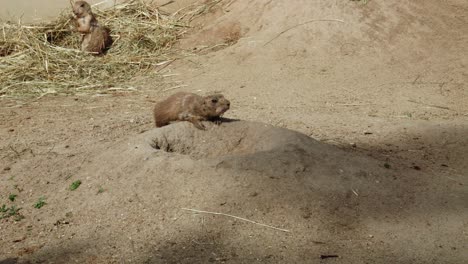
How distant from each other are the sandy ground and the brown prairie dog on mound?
0.28 meters

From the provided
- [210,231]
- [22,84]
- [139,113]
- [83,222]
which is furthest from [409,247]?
[22,84]

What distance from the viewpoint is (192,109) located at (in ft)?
18.8

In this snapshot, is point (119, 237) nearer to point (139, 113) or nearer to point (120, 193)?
point (120, 193)

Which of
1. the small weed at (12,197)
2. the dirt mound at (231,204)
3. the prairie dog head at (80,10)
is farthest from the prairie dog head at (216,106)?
the prairie dog head at (80,10)

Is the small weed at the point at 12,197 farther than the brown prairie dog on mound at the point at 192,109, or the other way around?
the brown prairie dog on mound at the point at 192,109

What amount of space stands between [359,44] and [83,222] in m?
5.54

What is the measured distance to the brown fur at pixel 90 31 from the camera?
9.85m

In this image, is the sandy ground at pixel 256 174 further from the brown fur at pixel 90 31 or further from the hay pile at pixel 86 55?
the brown fur at pixel 90 31

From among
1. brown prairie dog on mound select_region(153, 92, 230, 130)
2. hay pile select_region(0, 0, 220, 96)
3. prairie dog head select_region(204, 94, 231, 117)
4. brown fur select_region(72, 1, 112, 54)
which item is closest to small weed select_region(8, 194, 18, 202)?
brown prairie dog on mound select_region(153, 92, 230, 130)

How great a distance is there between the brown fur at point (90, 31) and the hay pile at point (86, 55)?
151 mm

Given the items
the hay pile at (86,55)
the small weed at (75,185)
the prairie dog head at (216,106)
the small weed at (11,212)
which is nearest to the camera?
the small weed at (11,212)

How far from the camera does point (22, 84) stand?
851 cm

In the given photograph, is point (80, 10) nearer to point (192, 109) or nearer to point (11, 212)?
point (192, 109)

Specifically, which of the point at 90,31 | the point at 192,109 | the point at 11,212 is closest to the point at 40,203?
the point at 11,212
